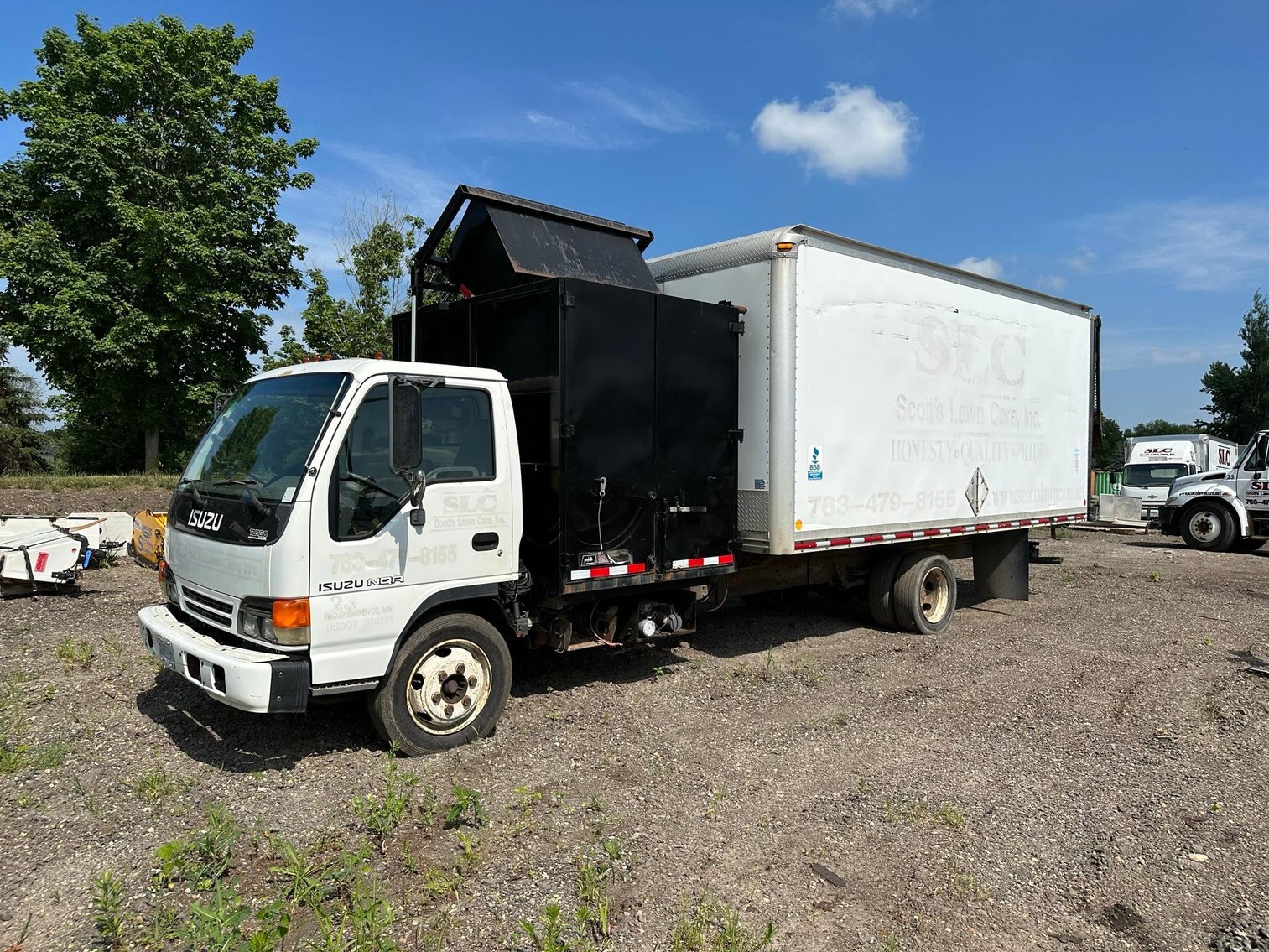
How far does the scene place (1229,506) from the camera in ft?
59.2

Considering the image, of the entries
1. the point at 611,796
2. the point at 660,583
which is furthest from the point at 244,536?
the point at 660,583

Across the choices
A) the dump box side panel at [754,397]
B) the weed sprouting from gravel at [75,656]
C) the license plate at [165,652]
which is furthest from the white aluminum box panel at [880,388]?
the weed sprouting from gravel at [75,656]

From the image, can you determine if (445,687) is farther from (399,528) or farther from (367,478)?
(367,478)

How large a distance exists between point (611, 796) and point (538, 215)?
13.5 feet

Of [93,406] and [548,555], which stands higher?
[93,406]

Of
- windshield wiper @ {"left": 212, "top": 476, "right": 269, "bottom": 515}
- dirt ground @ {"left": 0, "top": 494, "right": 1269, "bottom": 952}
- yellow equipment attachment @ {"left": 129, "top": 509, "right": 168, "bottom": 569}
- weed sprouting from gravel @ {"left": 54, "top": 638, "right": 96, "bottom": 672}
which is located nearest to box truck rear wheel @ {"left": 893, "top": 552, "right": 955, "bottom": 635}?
dirt ground @ {"left": 0, "top": 494, "right": 1269, "bottom": 952}

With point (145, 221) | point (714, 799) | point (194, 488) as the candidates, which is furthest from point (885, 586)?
point (145, 221)

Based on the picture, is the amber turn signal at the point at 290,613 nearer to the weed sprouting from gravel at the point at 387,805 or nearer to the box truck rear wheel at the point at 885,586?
the weed sprouting from gravel at the point at 387,805

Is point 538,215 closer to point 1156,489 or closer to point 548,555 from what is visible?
point 548,555

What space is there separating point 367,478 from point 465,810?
6.06ft

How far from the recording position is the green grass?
17.5m

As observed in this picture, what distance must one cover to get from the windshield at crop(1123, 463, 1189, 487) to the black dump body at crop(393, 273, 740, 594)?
24.0 meters

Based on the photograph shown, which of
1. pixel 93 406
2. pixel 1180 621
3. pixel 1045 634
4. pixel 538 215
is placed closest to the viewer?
pixel 538 215

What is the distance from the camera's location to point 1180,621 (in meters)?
9.68
